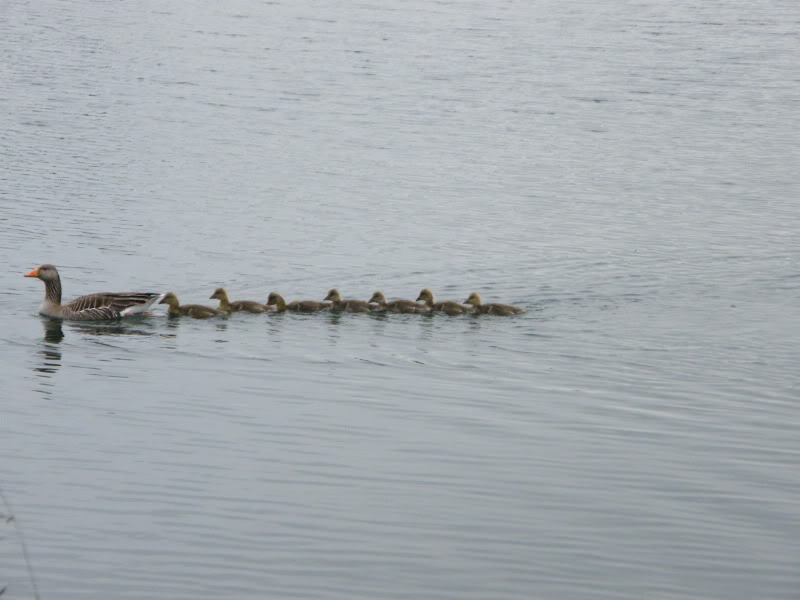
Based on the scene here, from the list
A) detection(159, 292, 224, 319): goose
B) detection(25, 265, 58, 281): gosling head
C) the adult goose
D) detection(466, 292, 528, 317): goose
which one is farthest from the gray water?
detection(25, 265, 58, 281): gosling head

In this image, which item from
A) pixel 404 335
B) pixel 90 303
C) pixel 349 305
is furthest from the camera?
pixel 349 305

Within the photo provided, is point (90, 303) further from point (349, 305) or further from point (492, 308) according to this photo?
point (492, 308)

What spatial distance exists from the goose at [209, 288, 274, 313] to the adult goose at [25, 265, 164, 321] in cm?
92

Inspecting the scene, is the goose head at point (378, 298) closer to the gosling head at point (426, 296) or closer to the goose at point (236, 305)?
the gosling head at point (426, 296)

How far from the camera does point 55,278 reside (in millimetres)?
21453

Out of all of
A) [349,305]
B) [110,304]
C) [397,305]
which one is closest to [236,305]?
[349,305]

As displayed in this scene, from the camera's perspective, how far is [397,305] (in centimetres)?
2155

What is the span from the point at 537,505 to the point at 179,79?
3714 centimetres

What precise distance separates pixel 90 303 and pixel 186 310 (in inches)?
58.0

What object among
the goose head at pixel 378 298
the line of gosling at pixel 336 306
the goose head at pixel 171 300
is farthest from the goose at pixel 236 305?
the goose head at pixel 378 298

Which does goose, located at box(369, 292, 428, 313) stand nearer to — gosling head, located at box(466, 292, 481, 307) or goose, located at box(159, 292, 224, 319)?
gosling head, located at box(466, 292, 481, 307)

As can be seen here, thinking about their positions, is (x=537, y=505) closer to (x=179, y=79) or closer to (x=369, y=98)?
(x=369, y=98)

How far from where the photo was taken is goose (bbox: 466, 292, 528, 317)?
21.7m

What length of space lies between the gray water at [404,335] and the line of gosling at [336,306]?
205mm
